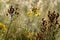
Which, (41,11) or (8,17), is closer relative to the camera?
(8,17)

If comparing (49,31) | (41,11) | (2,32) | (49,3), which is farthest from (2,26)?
(49,3)

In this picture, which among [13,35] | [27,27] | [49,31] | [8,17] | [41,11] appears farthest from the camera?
[41,11]

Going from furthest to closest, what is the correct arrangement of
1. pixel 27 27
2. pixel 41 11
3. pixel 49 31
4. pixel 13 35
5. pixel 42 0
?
pixel 42 0, pixel 41 11, pixel 27 27, pixel 13 35, pixel 49 31

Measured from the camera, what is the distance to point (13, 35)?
2.36 meters

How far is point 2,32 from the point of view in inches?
93.1

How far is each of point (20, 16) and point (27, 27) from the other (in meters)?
0.27

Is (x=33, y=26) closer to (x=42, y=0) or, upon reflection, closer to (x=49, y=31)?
(x=49, y=31)

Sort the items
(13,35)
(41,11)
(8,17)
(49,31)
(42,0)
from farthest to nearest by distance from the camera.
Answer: (42,0) < (41,11) < (8,17) < (13,35) < (49,31)

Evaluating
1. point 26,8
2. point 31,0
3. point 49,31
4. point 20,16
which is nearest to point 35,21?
point 20,16

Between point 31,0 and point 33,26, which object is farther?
point 31,0

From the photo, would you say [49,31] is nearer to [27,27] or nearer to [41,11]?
[27,27]

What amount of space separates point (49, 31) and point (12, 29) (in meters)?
0.44

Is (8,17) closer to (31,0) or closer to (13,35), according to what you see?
(13,35)

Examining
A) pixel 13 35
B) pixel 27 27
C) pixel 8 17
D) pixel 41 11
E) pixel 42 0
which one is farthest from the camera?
pixel 42 0
